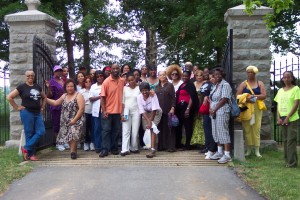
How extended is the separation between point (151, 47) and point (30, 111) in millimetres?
14116

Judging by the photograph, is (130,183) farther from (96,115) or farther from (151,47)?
(151,47)

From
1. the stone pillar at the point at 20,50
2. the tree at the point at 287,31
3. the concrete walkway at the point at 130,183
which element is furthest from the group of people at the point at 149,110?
the tree at the point at 287,31

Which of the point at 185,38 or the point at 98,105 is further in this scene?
the point at 185,38

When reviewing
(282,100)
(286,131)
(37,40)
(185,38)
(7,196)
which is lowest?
(7,196)

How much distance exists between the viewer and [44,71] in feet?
31.0

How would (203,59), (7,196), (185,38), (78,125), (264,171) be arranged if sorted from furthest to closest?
(203,59) → (185,38) → (78,125) → (264,171) → (7,196)

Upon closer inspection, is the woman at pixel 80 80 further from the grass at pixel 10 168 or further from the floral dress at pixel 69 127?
the grass at pixel 10 168

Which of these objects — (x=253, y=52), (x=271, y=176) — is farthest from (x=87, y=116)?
(x=271, y=176)

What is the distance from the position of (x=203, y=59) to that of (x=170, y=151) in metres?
13.9

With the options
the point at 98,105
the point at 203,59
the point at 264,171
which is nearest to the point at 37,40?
the point at 98,105

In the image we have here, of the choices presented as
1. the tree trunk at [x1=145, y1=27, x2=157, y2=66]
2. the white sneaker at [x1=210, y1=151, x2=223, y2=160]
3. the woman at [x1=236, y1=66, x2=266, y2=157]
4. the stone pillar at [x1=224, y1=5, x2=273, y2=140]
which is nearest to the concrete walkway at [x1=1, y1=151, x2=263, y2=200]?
the white sneaker at [x1=210, y1=151, x2=223, y2=160]

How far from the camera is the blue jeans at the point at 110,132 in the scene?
8781 millimetres

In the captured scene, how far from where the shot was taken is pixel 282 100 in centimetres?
778

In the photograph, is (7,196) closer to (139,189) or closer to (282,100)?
(139,189)
